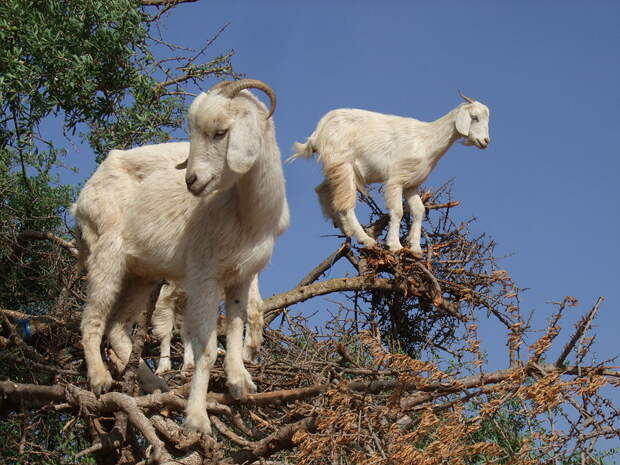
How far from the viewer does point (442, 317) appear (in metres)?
8.40

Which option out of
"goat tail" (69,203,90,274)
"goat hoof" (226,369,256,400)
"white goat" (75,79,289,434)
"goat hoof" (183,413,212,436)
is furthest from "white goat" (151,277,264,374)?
"goat hoof" (183,413,212,436)

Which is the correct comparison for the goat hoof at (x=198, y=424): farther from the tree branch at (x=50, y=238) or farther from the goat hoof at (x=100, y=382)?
the tree branch at (x=50, y=238)

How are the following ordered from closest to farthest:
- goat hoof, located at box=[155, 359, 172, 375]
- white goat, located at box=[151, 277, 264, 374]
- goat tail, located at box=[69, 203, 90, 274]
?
goat tail, located at box=[69, 203, 90, 274] → white goat, located at box=[151, 277, 264, 374] → goat hoof, located at box=[155, 359, 172, 375]

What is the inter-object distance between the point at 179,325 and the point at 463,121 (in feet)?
12.3

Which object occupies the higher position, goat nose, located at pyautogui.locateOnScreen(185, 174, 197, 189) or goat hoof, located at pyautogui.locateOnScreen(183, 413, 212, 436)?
goat nose, located at pyautogui.locateOnScreen(185, 174, 197, 189)

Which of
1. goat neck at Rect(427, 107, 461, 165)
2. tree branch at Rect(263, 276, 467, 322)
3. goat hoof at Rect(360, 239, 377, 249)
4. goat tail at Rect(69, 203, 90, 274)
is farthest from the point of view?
goat neck at Rect(427, 107, 461, 165)

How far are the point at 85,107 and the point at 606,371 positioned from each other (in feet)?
16.6

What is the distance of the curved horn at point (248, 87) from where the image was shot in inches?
195

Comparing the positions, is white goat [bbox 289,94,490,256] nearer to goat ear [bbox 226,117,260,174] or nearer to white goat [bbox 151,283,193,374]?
white goat [bbox 151,283,193,374]

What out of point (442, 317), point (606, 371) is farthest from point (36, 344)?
point (606, 371)

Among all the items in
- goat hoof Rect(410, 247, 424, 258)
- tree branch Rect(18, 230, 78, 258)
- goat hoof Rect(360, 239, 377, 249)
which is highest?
tree branch Rect(18, 230, 78, 258)

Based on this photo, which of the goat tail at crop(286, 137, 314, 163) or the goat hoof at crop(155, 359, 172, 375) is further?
the goat tail at crop(286, 137, 314, 163)

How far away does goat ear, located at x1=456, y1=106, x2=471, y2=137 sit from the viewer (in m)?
9.28

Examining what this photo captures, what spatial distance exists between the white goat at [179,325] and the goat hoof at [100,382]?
0.88 metres
